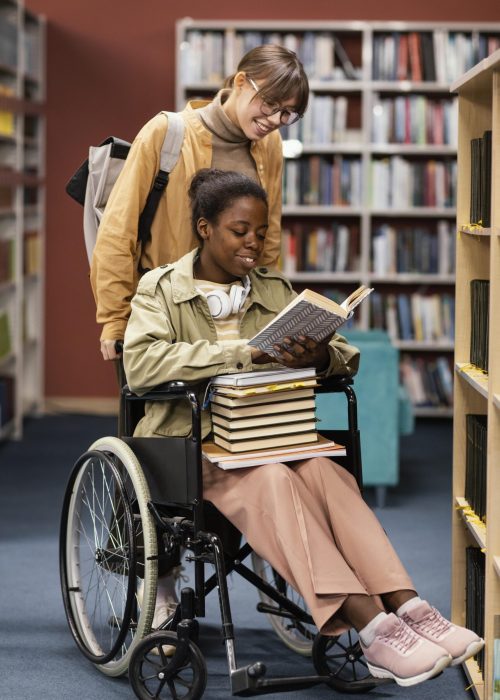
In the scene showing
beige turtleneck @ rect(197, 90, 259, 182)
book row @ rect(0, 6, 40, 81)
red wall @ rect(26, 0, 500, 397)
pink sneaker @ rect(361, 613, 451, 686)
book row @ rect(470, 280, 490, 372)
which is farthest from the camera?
red wall @ rect(26, 0, 500, 397)

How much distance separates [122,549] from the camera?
8.46ft

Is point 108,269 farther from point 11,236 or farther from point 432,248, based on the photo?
point 432,248

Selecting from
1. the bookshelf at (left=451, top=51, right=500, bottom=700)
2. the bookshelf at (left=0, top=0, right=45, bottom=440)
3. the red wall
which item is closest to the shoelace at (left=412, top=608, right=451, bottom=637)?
the bookshelf at (left=451, top=51, right=500, bottom=700)

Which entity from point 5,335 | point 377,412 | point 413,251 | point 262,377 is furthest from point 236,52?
point 262,377

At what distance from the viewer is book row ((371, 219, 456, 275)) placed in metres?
6.16

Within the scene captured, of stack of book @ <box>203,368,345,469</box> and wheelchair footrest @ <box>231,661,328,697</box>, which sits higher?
stack of book @ <box>203,368,345,469</box>

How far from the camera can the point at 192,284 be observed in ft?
8.28

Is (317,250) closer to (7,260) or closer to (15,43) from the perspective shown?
(7,260)

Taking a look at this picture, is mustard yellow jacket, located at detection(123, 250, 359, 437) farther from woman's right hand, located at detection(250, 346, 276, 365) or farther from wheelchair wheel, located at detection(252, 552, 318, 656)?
wheelchair wheel, located at detection(252, 552, 318, 656)

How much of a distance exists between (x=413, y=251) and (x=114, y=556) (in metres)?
3.87

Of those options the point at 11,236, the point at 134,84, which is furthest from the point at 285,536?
the point at 134,84

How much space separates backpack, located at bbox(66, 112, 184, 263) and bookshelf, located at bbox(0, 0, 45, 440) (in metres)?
2.53

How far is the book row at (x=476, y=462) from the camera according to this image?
2.53m

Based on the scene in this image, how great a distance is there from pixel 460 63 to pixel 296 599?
3.88 metres
